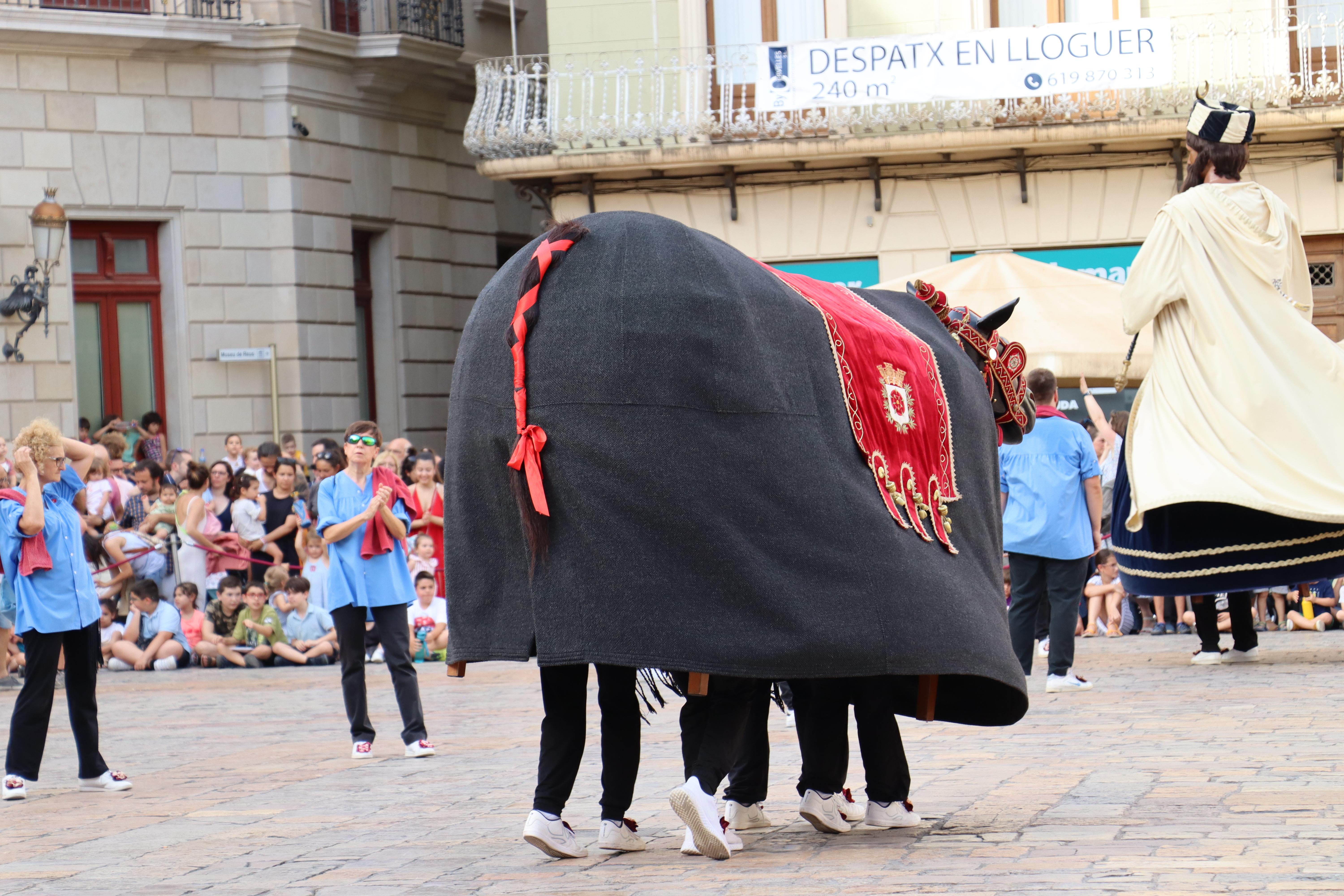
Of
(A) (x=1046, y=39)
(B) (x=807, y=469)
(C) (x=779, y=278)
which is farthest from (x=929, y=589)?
(A) (x=1046, y=39)

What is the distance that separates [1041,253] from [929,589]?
48.9 ft

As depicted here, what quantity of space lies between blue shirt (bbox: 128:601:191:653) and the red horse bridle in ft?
34.4

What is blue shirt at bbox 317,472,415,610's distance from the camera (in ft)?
32.3

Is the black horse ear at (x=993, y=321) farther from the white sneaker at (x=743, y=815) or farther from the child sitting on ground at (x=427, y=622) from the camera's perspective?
the child sitting on ground at (x=427, y=622)

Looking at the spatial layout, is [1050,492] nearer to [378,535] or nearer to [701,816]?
[378,535]

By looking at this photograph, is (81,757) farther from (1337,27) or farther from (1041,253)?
(1337,27)

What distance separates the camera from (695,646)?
5617 mm

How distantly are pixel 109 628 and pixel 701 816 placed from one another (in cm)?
1154

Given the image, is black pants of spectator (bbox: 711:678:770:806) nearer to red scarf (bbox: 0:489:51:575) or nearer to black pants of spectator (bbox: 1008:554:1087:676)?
red scarf (bbox: 0:489:51:575)

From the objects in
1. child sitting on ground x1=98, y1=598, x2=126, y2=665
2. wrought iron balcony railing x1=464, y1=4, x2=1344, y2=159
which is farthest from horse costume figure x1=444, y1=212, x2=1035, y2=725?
wrought iron balcony railing x1=464, y1=4, x2=1344, y2=159

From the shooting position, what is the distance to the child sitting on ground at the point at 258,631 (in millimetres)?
15836

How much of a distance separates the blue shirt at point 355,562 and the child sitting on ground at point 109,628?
269 inches

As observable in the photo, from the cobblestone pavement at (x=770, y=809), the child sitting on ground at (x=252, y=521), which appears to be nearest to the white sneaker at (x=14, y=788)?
the cobblestone pavement at (x=770, y=809)

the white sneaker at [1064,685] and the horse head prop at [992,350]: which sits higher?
the horse head prop at [992,350]
